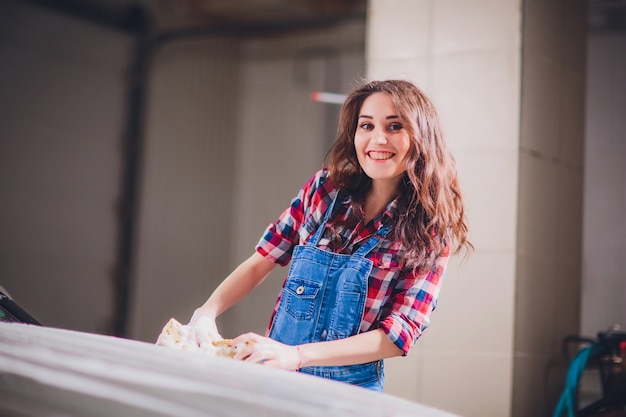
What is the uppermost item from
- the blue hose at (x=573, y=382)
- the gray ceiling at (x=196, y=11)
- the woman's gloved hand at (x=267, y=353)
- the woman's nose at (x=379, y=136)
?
the gray ceiling at (x=196, y=11)

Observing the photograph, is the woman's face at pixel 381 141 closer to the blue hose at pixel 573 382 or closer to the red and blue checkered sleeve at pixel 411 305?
the red and blue checkered sleeve at pixel 411 305

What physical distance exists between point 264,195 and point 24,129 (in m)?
1.94

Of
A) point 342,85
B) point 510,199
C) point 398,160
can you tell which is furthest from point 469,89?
point 342,85

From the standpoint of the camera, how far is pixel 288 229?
6.85ft

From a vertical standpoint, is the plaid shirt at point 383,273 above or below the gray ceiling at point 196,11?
below

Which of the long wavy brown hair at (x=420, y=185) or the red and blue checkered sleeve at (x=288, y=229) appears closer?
the long wavy brown hair at (x=420, y=185)

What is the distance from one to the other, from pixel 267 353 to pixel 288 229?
0.47m

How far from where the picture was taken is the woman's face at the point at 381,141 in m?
1.95

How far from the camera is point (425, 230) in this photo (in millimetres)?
1901

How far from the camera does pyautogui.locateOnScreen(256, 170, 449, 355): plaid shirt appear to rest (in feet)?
6.09

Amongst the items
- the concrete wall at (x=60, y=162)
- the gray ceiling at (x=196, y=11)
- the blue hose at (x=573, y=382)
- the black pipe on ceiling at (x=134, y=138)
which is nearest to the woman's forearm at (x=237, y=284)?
the blue hose at (x=573, y=382)

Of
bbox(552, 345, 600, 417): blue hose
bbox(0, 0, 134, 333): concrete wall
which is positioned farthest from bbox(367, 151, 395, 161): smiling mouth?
bbox(0, 0, 134, 333): concrete wall

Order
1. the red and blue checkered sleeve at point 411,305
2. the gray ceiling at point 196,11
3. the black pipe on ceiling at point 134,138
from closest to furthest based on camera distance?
the red and blue checkered sleeve at point 411,305 < the gray ceiling at point 196,11 < the black pipe on ceiling at point 134,138

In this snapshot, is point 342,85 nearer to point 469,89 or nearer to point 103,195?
point 103,195
